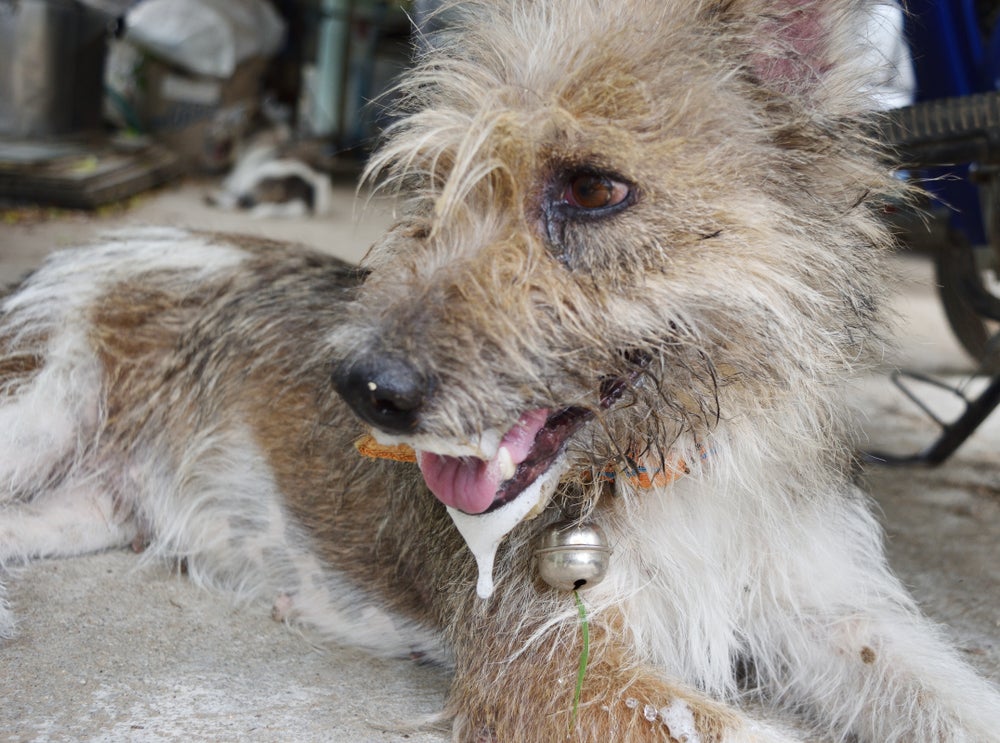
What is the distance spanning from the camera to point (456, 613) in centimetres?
260

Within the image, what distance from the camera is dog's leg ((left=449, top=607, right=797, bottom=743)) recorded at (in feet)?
7.34

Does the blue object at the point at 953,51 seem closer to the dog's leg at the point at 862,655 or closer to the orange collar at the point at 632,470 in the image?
the dog's leg at the point at 862,655

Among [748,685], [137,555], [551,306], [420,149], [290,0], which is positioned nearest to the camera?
[551,306]

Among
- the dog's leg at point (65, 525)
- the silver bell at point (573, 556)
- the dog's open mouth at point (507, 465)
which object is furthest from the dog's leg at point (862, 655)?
the dog's leg at point (65, 525)

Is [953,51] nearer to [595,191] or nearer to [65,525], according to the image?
[595,191]

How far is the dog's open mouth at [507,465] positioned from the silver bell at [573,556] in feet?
0.93

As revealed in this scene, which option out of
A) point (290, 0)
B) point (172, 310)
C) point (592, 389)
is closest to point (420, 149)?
point (592, 389)

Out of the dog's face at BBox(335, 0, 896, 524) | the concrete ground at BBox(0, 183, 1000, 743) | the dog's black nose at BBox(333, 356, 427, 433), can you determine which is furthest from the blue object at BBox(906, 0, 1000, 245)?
the dog's black nose at BBox(333, 356, 427, 433)

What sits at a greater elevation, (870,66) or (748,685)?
(870,66)

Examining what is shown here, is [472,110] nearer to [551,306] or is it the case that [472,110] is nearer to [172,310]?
[551,306]

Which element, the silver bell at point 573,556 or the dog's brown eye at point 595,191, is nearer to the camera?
the dog's brown eye at point 595,191

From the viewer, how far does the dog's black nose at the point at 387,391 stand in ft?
6.38

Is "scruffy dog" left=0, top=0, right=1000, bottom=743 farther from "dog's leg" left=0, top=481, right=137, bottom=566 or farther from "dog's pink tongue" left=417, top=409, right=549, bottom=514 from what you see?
"dog's leg" left=0, top=481, right=137, bottom=566

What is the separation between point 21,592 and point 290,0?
36.6ft
